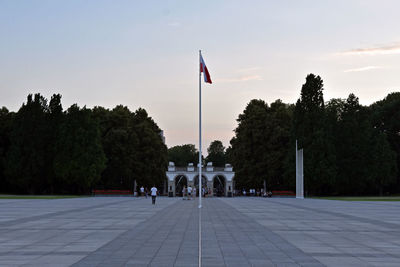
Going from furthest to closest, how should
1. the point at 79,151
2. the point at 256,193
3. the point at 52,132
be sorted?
the point at 256,193 < the point at 52,132 < the point at 79,151

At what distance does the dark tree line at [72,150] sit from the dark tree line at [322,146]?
637 inches

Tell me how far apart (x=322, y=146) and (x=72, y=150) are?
3602 cm

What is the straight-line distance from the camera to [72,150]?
7450 cm

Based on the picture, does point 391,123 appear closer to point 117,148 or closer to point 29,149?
point 117,148

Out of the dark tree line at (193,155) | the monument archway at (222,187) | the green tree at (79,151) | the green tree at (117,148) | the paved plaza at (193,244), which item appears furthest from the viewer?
the dark tree line at (193,155)

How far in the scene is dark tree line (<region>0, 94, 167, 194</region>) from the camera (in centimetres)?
7375

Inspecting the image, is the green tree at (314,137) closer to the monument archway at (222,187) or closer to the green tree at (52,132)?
the monument archway at (222,187)

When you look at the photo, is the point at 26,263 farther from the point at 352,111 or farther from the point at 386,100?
the point at 386,100

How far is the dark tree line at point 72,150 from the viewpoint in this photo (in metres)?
73.8

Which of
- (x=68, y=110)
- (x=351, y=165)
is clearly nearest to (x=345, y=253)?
(x=351, y=165)

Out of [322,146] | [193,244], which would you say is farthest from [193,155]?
[193,244]

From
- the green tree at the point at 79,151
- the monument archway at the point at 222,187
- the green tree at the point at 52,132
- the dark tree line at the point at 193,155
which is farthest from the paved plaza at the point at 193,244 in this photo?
the dark tree line at the point at 193,155

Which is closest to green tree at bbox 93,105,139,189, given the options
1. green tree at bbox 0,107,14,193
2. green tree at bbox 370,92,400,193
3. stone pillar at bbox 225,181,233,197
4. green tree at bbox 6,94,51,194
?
green tree at bbox 6,94,51,194

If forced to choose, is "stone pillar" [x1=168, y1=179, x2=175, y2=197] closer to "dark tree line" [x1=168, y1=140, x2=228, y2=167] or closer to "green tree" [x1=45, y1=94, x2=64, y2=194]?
"green tree" [x1=45, y1=94, x2=64, y2=194]
